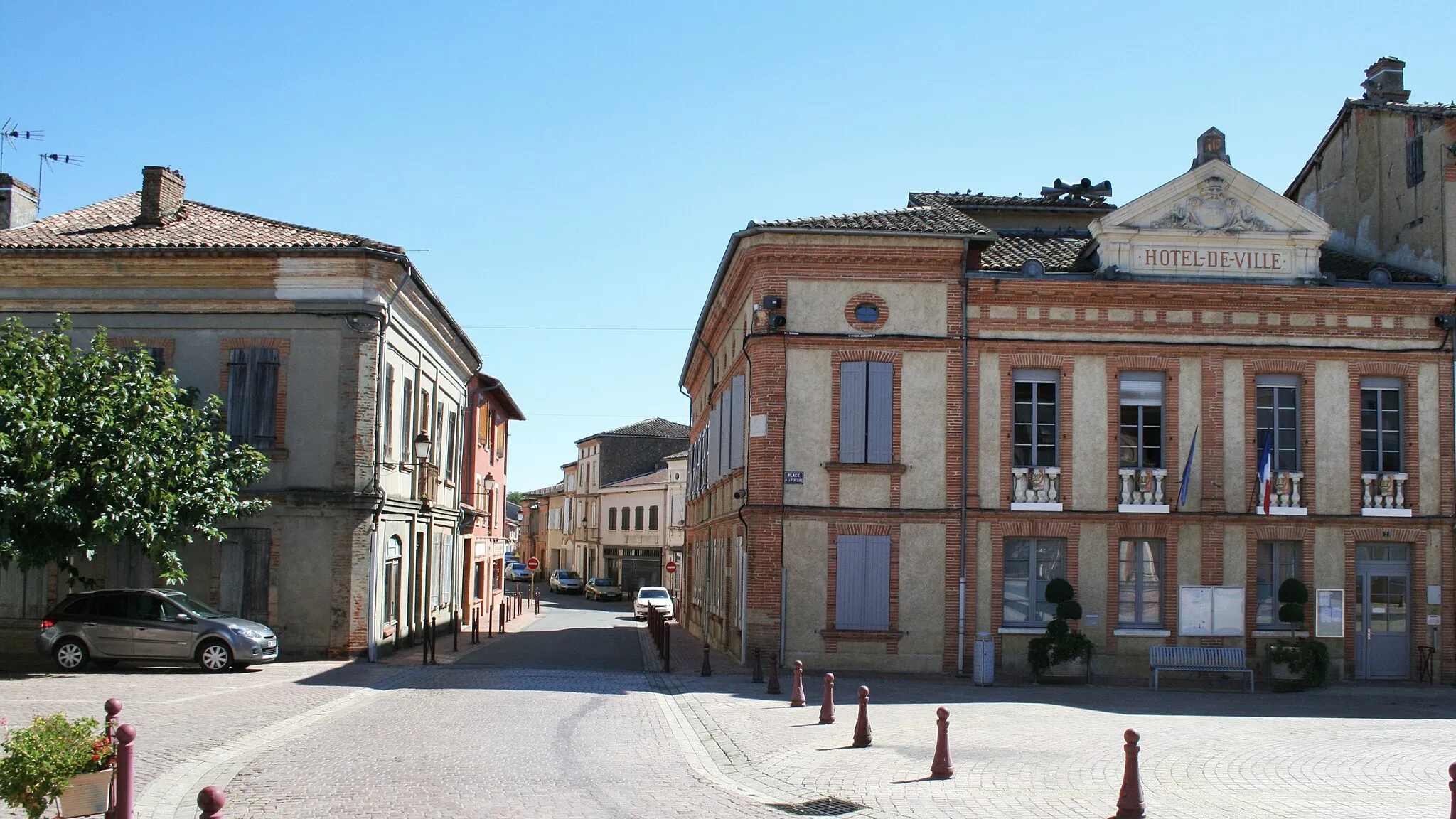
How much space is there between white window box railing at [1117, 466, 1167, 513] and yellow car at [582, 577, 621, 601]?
44.8 m

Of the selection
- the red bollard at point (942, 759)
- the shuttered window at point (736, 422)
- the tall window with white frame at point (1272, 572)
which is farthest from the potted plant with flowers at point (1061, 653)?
the red bollard at point (942, 759)

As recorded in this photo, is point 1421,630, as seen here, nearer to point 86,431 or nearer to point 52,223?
point 86,431

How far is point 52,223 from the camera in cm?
2559

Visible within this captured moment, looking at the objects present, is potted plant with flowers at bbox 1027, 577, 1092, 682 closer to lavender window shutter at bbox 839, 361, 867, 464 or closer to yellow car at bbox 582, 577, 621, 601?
lavender window shutter at bbox 839, 361, 867, 464

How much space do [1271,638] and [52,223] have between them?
25222 mm

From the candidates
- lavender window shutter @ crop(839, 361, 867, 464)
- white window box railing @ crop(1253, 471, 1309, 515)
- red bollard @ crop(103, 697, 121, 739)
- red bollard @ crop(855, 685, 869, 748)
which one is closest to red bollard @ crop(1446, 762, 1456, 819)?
red bollard @ crop(855, 685, 869, 748)

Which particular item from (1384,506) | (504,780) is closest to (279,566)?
(504,780)

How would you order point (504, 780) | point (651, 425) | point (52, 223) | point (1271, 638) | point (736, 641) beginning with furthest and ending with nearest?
point (651, 425) → point (52, 223) → point (736, 641) → point (1271, 638) → point (504, 780)

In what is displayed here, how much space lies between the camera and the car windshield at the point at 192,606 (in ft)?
66.0

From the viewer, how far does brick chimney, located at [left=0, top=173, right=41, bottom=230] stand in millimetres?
26094

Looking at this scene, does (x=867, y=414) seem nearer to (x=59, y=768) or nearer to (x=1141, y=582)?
(x=1141, y=582)

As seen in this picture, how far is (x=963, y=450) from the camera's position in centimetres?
2233

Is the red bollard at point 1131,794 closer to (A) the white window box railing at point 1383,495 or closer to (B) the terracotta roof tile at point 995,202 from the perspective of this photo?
(A) the white window box railing at point 1383,495

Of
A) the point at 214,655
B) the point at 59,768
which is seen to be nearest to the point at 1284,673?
the point at 214,655
